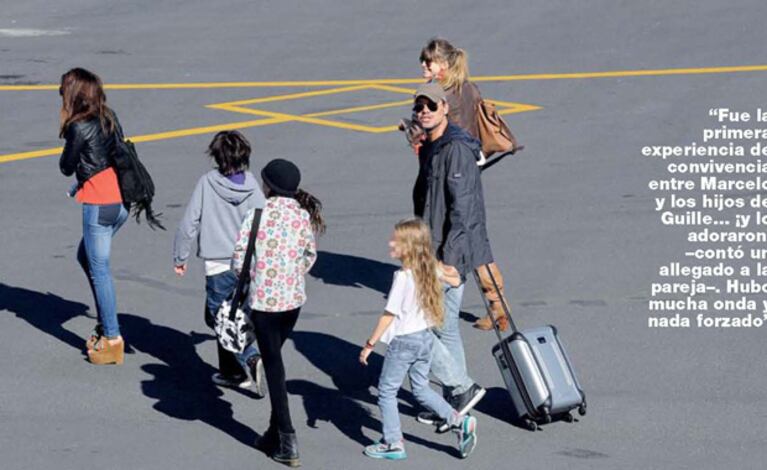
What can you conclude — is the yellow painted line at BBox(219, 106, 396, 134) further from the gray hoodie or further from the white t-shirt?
the white t-shirt

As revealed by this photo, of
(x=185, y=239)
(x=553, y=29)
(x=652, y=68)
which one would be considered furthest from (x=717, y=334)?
(x=553, y=29)

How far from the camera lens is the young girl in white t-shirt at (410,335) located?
8.62 meters

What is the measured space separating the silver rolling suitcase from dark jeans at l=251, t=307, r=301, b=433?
1.51 metres

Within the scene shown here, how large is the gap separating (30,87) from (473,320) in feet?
38.8

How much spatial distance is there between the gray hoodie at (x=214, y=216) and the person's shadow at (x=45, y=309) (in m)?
1.80

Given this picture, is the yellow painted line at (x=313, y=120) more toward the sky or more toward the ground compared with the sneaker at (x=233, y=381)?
more toward the sky

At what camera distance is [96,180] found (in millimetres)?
10258

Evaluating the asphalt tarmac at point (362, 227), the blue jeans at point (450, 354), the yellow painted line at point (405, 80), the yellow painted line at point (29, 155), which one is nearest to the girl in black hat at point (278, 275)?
the asphalt tarmac at point (362, 227)

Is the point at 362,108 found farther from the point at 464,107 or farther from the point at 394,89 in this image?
the point at 464,107

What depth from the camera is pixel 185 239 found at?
974 cm

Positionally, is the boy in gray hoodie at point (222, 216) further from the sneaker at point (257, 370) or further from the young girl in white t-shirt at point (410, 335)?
the young girl in white t-shirt at point (410, 335)

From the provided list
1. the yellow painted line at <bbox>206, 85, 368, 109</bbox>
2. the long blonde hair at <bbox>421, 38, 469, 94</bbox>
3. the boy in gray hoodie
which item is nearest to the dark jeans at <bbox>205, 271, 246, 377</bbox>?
the boy in gray hoodie

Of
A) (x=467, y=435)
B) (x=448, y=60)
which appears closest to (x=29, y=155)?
(x=448, y=60)

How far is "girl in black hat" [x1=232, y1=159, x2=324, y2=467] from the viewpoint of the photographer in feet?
28.2
